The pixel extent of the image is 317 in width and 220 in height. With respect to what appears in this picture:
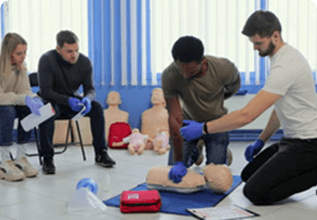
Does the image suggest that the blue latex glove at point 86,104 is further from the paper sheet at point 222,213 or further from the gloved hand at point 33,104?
the paper sheet at point 222,213

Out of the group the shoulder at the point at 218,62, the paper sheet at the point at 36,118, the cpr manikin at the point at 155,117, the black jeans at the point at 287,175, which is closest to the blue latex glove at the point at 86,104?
the paper sheet at the point at 36,118

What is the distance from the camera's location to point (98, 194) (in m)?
2.16

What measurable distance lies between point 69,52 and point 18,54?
335mm

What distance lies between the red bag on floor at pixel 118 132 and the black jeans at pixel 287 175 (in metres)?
2.01

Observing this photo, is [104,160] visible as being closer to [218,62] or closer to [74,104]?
[74,104]

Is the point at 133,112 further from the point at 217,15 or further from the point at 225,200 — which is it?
the point at 225,200

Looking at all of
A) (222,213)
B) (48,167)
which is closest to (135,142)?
(48,167)

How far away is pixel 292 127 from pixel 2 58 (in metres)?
1.85

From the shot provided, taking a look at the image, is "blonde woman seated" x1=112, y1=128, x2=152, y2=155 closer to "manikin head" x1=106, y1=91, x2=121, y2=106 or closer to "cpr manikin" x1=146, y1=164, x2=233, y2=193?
"manikin head" x1=106, y1=91, x2=121, y2=106

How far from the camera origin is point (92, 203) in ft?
6.17

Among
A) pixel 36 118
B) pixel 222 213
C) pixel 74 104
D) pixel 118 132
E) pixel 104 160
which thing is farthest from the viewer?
pixel 118 132

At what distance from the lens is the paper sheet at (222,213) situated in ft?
5.67

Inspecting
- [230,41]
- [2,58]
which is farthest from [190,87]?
[230,41]

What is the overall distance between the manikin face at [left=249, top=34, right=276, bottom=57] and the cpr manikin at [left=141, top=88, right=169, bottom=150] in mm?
2075
